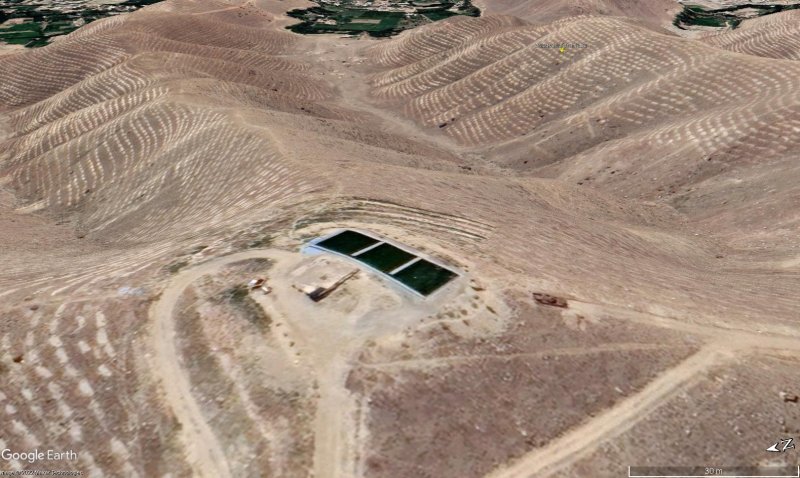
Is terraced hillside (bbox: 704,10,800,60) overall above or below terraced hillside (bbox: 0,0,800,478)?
below

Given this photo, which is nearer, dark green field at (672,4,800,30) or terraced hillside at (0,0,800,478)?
terraced hillside at (0,0,800,478)

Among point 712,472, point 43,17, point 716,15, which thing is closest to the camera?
point 712,472

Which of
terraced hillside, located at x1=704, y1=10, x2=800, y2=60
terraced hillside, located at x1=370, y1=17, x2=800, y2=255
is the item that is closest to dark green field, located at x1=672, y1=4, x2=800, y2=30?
terraced hillside, located at x1=704, y1=10, x2=800, y2=60

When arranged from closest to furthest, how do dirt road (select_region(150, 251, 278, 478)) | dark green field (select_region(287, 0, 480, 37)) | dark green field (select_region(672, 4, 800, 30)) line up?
dirt road (select_region(150, 251, 278, 478)) → dark green field (select_region(287, 0, 480, 37)) → dark green field (select_region(672, 4, 800, 30))

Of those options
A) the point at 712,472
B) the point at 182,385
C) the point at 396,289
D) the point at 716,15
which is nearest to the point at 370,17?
the point at 716,15

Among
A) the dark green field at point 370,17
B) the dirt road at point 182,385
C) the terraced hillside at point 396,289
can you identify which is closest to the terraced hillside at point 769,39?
the terraced hillside at point 396,289

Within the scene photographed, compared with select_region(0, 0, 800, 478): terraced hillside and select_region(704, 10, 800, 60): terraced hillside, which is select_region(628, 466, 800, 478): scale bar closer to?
select_region(0, 0, 800, 478): terraced hillside

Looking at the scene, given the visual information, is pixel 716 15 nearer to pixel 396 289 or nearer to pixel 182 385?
pixel 396 289

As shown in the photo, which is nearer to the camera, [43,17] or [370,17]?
[43,17]

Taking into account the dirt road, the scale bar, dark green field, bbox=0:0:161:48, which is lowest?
the scale bar

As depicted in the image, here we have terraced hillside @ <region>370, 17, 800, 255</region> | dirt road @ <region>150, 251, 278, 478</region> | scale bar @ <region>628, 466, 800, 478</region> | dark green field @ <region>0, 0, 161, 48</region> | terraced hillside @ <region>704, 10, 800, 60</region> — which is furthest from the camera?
dark green field @ <region>0, 0, 161, 48</region>
